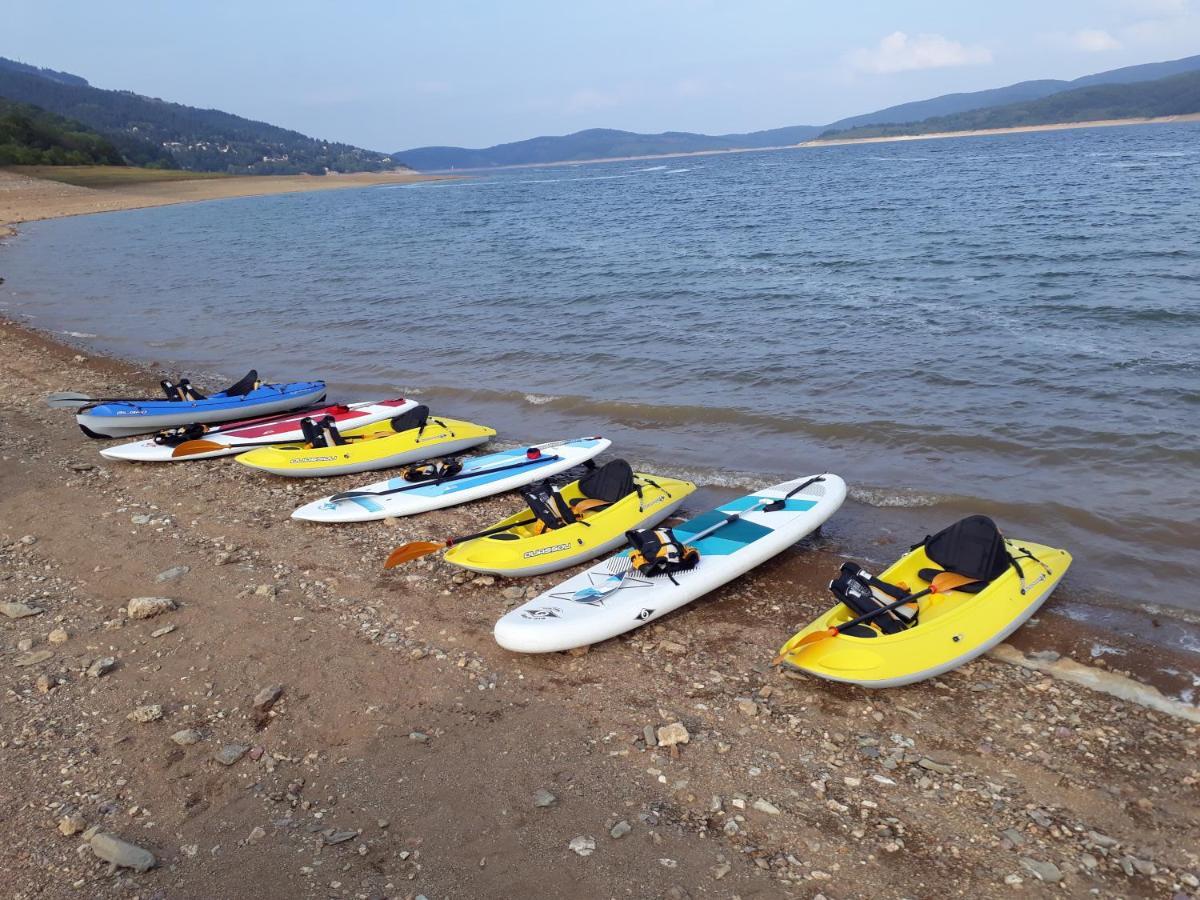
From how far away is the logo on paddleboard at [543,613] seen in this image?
6.52 meters

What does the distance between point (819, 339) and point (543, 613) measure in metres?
11.2

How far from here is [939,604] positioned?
6738mm

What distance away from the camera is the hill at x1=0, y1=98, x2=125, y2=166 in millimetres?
71812

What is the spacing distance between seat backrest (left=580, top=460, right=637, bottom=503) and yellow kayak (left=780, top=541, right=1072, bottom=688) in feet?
9.99

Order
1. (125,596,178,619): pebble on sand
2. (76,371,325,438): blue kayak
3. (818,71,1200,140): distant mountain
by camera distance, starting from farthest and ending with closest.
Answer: (818,71,1200,140): distant mountain → (76,371,325,438): blue kayak → (125,596,178,619): pebble on sand

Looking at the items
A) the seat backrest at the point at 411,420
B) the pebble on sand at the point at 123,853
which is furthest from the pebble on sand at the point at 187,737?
the seat backrest at the point at 411,420

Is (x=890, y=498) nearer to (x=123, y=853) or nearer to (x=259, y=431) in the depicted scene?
(x=123, y=853)

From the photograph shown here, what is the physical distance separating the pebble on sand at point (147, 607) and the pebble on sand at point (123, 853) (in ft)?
8.89

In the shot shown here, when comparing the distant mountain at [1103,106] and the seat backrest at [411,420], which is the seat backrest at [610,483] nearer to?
the seat backrest at [411,420]

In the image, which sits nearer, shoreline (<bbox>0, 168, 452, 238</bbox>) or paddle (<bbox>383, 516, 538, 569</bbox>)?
paddle (<bbox>383, 516, 538, 569</bbox>)

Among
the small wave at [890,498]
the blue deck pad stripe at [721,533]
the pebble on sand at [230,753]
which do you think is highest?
the blue deck pad stripe at [721,533]

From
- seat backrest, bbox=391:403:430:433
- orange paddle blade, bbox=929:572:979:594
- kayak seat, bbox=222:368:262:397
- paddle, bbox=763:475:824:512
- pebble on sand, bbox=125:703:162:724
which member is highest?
kayak seat, bbox=222:368:262:397

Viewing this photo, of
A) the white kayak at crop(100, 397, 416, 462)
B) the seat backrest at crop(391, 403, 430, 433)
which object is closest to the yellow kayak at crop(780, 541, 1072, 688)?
the seat backrest at crop(391, 403, 430, 433)

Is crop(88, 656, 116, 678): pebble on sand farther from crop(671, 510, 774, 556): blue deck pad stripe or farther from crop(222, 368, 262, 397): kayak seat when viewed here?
crop(222, 368, 262, 397): kayak seat
